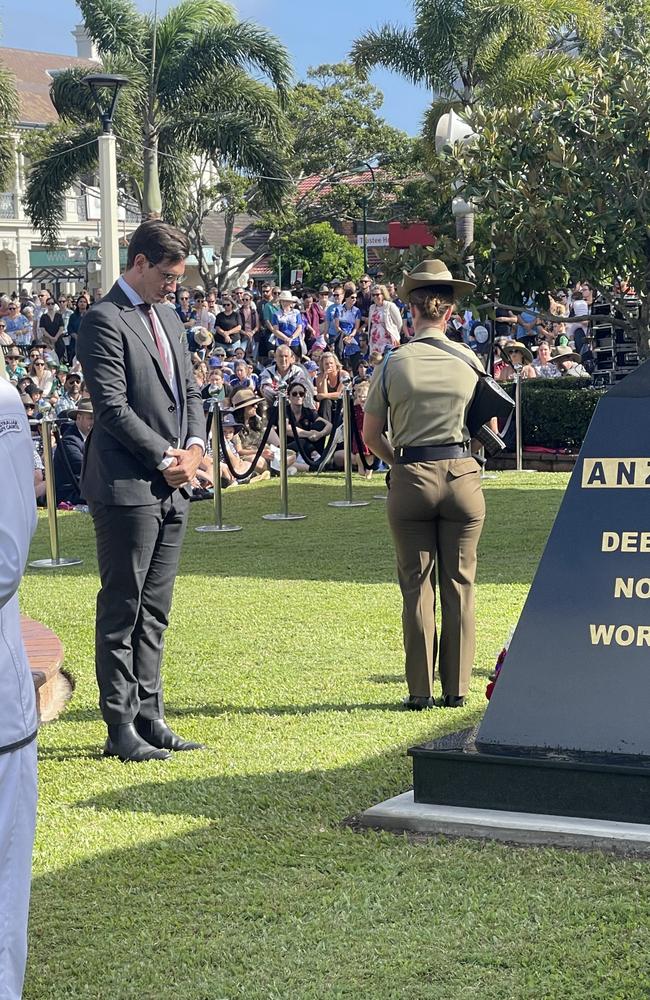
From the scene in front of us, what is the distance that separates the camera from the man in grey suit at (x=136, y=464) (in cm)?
562

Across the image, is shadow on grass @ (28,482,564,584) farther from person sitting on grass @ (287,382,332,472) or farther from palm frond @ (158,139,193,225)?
palm frond @ (158,139,193,225)

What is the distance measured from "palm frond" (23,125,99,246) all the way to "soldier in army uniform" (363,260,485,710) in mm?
28341

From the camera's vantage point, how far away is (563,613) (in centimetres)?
491

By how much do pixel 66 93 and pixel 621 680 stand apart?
100 feet

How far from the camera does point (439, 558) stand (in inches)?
259

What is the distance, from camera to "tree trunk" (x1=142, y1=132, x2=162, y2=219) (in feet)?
111

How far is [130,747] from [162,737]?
0.63 ft

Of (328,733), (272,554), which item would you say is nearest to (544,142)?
(272,554)

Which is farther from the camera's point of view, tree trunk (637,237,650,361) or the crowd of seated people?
the crowd of seated people

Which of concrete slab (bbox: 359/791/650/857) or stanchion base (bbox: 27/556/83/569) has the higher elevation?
stanchion base (bbox: 27/556/83/569)

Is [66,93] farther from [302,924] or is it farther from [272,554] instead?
[302,924]

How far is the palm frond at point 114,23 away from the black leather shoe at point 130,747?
30129mm

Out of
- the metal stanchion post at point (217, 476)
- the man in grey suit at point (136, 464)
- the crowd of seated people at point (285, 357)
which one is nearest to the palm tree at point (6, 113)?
the crowd of seated people at point (285, 357)

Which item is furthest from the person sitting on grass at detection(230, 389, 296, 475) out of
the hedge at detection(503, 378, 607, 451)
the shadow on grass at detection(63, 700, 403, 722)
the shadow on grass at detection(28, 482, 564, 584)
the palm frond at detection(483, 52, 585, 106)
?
the palm frond at detection(483, 52, 585, 106)
